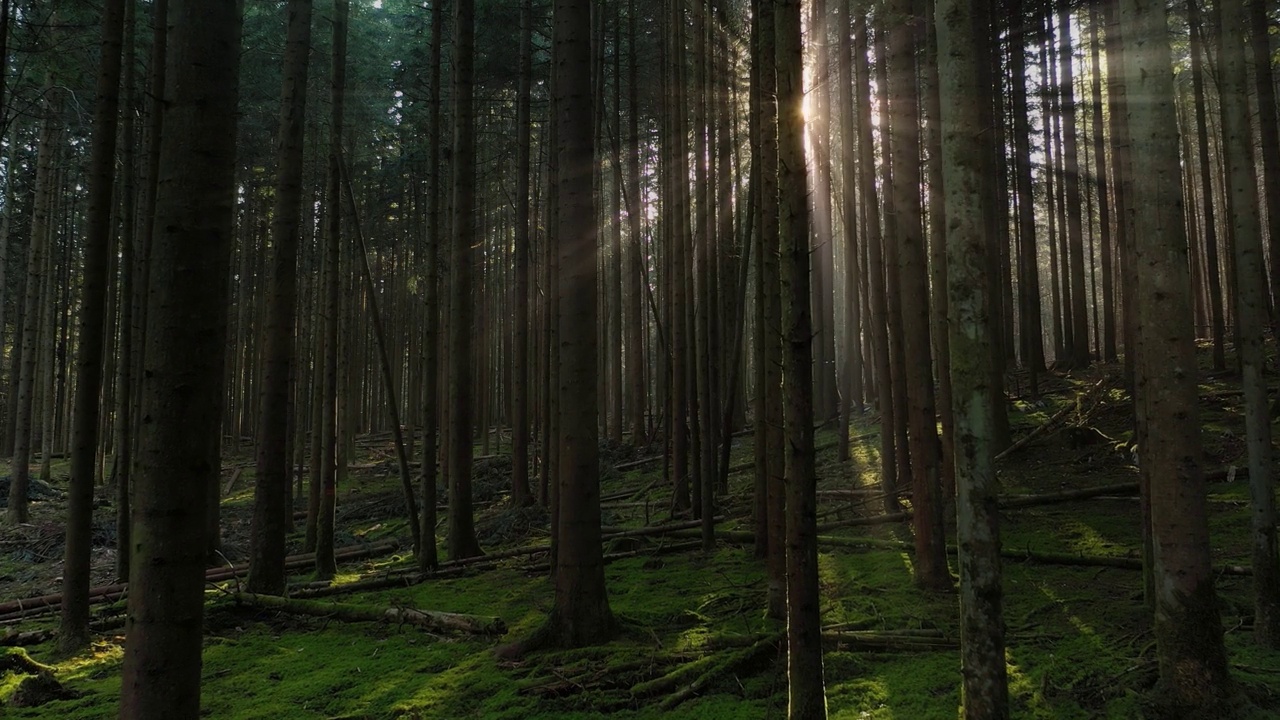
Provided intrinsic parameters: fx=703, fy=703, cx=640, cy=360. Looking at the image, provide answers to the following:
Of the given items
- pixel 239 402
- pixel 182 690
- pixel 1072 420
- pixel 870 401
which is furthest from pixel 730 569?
pixel 239 402

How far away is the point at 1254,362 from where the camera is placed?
13.4 ft

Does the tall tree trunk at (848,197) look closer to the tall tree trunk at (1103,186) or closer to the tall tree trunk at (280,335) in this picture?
the tall tree trunk at (1103,186)

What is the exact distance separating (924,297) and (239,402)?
2380cm

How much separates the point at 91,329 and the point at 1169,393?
6959 mm

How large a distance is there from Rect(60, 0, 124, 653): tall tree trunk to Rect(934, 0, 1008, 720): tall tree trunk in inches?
223

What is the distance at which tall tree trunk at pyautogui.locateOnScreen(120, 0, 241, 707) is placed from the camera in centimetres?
189

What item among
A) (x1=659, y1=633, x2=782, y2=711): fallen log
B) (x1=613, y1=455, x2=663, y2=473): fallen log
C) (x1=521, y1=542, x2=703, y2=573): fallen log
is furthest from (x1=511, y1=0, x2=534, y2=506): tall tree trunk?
(x1=659, y1=633, x2=782, y2=711): fallen log

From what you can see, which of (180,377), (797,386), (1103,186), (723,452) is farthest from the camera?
(1103,186)

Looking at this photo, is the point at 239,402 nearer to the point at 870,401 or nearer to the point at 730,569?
the point at 870,401

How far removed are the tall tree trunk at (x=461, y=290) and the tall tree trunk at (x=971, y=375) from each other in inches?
240

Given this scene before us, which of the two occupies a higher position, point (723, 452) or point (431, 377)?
point (431, 377)

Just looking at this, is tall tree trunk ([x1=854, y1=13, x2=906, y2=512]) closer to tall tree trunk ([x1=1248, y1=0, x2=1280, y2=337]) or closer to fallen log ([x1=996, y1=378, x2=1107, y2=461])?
fallen log ([x1=996, y1=378, x2=1107, y2=461])

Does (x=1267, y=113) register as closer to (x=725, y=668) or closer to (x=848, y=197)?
(x=848, y=197)

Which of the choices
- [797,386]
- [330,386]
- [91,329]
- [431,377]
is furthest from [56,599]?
[797,386]
